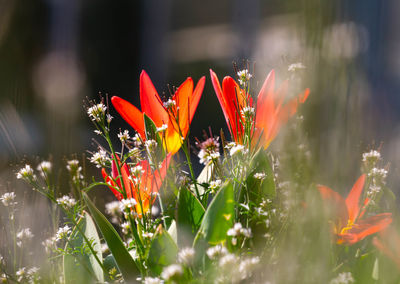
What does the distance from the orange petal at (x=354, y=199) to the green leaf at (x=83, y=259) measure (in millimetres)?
222

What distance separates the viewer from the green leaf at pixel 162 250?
12.9 inches

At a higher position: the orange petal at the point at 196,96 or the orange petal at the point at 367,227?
the orange petal at the point at 196,96

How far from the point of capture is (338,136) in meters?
0.25

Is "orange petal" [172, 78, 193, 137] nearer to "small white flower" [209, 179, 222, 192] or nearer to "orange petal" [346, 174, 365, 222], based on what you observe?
"small white flower" [209, 179, 222, 192]

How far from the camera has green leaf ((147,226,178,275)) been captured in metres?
0.33

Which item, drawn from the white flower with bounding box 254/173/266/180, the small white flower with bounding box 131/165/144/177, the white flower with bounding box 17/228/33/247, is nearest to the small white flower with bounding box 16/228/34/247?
the white flower with bounding box 17/228/33/247

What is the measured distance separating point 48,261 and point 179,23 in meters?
2.53

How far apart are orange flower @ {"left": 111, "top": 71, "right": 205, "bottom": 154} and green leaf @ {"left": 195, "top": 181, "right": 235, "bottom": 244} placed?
0.34 ft

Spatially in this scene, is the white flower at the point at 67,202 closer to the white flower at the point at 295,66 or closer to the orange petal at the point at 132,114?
the orange petal at the point at 132,114

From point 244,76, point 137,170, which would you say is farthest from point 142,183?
point 244,76

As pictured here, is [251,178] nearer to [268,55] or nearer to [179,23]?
[268,55]

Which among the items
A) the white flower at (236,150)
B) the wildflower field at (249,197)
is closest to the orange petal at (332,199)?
the wildflower field at (249,197)

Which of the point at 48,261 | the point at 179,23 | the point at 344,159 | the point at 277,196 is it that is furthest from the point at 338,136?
the point at 179,23

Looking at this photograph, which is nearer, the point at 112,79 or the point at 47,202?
the point at 47,202
